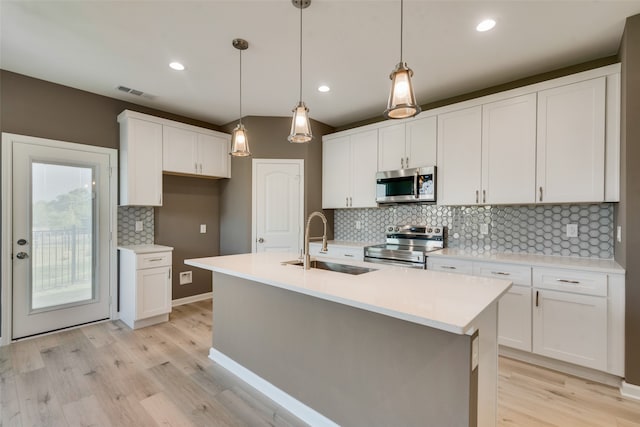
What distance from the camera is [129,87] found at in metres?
3.35

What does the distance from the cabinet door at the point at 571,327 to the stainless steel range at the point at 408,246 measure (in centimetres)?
108

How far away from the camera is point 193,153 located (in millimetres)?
4152

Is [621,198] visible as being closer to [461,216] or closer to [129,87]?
[461,216]

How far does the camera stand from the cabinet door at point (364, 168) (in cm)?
402

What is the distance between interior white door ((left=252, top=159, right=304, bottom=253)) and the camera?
430 centimetres

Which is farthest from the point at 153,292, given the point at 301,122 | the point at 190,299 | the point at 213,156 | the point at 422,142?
the point at 422,142

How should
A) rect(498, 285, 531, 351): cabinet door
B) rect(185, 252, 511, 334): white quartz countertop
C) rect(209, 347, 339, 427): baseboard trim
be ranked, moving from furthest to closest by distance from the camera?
rect(498, 285, 531, 351): cabinet door → rect(209, 347, 339, 427): baseboard trim → rect(185, 252, 511, 334): white quartz countertop

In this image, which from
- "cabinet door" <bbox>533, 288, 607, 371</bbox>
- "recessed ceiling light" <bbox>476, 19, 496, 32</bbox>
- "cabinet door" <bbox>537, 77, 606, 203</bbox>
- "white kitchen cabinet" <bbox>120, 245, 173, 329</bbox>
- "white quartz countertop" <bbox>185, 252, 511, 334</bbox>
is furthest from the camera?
"white kitchen cabinet" <bbox>120, 245, 173, 329</bbox>

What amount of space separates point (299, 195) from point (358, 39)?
2.34 metres

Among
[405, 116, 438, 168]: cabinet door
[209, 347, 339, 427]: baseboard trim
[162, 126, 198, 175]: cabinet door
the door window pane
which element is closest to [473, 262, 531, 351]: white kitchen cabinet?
[405, 116, 438, 168]: cabinet door

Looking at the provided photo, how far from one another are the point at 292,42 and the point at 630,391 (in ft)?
12.2

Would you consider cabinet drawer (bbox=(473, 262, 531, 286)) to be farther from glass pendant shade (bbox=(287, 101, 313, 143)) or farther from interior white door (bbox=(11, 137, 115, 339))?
interior white door (bbox=(11, 137, 115, 339))

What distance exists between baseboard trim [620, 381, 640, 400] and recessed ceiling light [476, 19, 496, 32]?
9.30 feet

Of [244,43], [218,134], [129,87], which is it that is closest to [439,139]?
[244,43]
